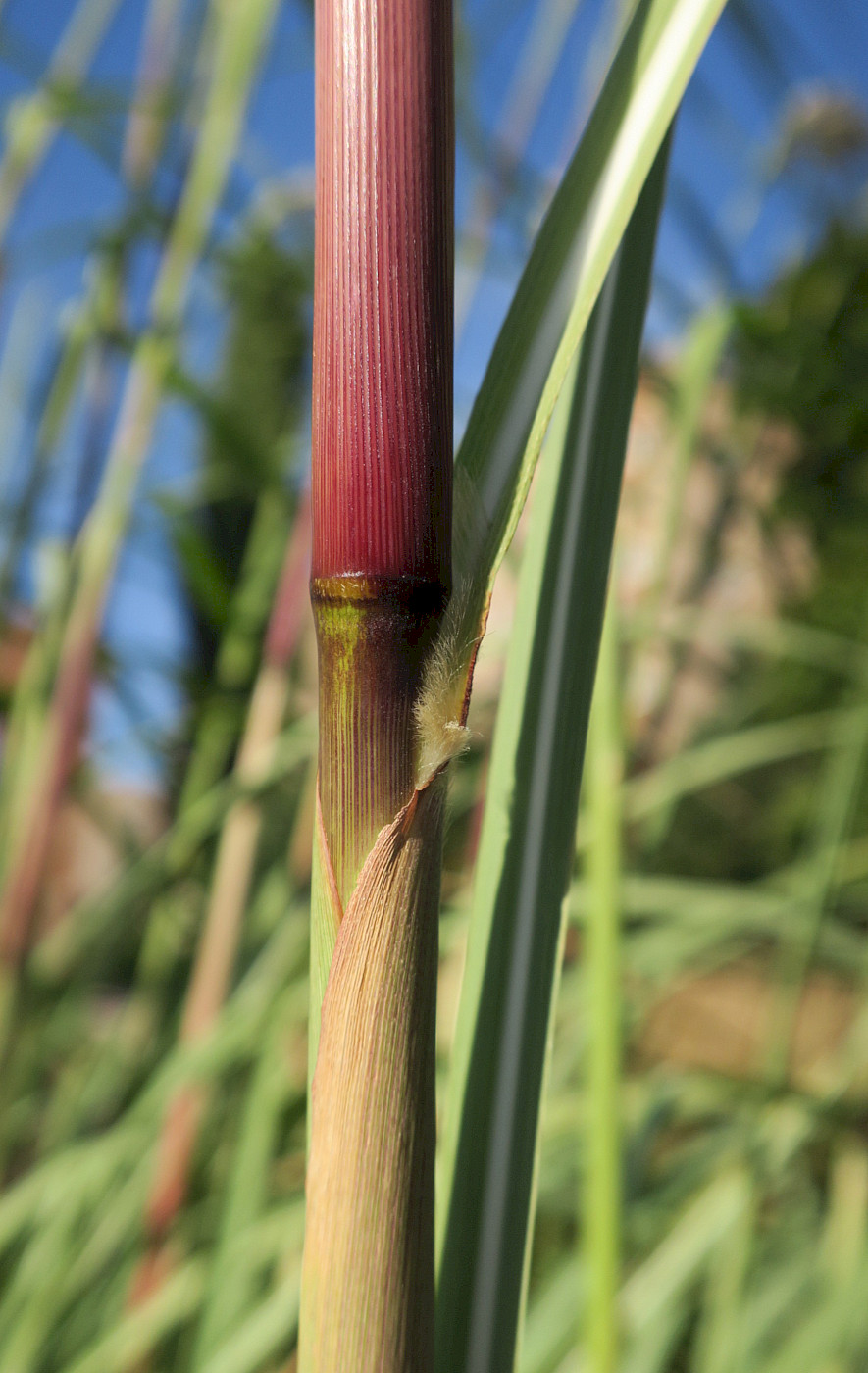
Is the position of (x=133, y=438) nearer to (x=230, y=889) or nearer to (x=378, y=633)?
(x=230, y=889)

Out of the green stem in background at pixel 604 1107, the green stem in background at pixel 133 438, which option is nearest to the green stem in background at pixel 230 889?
the green stem in background at pixel 133 438

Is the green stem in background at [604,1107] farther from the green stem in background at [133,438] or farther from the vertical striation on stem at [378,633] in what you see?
the green stem in background at [133,438]

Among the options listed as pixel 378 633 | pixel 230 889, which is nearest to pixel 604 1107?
pixel 378 633

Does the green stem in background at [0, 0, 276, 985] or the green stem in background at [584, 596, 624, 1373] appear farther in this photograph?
the green stem in background at [0, 0, 276, 985]

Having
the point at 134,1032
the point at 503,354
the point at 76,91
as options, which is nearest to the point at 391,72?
the point at 503,354

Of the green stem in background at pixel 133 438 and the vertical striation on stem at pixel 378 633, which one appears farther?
the green stem in background at pixel 133 438

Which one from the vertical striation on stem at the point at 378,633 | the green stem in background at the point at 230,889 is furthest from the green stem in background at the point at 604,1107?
the green stem in background at the point at 230,889

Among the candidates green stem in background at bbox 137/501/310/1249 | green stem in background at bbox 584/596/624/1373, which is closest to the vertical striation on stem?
green stem in background at bbox 584/596/624/1373

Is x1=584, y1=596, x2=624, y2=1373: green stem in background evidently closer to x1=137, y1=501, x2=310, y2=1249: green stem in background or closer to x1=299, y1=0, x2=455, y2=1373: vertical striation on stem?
x1=299, y1=0, x2=455, y2=1373: vertical striation on stem

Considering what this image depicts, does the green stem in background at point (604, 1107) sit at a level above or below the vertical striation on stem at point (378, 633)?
below

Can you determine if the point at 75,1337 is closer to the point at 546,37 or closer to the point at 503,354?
the point at 503,354
